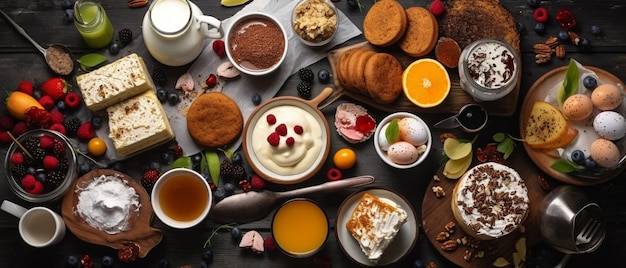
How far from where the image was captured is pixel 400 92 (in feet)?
8.73

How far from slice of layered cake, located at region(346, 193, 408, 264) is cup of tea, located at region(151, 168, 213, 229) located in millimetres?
574

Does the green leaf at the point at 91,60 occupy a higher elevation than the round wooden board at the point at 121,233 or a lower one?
higher

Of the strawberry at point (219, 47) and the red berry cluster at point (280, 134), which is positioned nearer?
the red berry cluster at point (280, 134)

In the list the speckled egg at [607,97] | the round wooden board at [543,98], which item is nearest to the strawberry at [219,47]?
the round wooden board at [543,98]

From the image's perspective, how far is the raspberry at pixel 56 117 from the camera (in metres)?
2.68

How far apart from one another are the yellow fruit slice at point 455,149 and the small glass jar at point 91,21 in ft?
4.57

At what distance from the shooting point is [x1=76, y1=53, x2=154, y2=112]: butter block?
2613 millimetres

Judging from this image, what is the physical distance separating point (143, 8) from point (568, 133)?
172cm

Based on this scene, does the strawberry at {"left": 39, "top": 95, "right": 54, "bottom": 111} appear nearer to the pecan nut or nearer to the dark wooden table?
the dark wooden table

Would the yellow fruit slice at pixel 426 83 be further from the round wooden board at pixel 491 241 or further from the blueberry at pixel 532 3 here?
the blueberry at pixel 532 3

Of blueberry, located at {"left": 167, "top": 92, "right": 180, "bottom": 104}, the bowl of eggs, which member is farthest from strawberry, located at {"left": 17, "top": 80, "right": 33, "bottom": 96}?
the bowl of eggs

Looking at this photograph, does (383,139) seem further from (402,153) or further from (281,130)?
(281,130)

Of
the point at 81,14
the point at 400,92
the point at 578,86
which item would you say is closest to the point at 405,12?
the point at 400,92

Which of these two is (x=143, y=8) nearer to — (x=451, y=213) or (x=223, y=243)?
(x=223, y=243)
